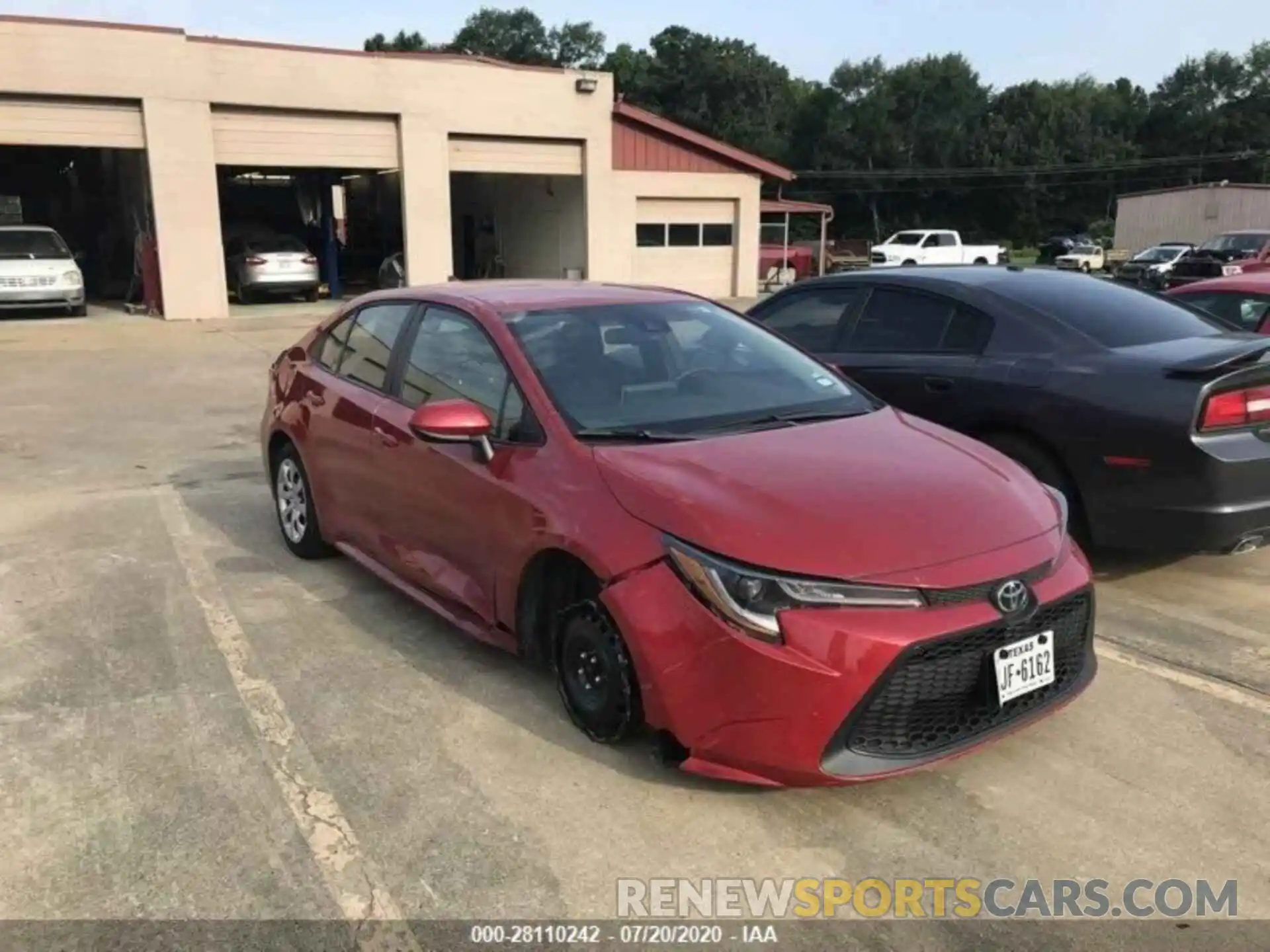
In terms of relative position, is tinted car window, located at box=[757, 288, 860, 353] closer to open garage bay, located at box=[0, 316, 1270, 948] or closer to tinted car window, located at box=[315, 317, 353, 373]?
open garage bay, located at box=[0, 316, 1270, 948]

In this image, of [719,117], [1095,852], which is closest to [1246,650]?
[1095,852]

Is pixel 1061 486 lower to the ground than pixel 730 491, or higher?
lower

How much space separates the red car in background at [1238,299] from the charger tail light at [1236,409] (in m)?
2.91

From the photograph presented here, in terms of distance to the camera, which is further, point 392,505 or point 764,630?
point 392,505

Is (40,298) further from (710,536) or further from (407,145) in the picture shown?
(710,536)

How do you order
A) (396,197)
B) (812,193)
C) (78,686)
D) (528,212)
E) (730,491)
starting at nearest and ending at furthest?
(730,491) → (78,686) → (528,212) → (396,197) → (812,193)

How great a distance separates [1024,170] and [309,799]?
257ft

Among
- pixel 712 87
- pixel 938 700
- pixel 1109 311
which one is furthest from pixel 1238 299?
pixel 712 87

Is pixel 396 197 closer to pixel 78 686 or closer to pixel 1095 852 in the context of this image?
pixel 78 686

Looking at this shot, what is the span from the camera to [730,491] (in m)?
3.19

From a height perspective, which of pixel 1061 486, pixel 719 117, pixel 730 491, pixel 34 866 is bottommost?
pixel 34 866

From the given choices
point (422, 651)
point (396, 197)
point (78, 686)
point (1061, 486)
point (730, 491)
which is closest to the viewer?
point (730, 491)

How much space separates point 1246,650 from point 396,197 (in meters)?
28.8
